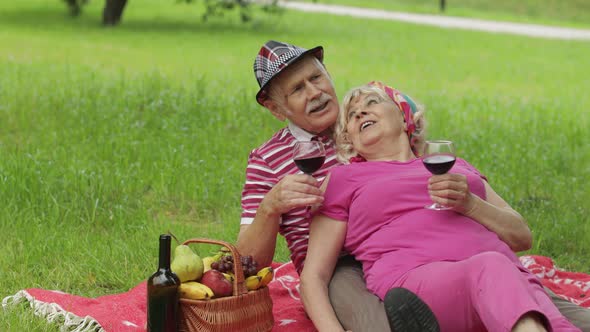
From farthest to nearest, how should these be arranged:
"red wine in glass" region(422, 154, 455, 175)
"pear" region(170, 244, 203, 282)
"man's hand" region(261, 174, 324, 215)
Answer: "pear" region(170, 244, 203, 282) → "man's hand" region(261, 174, 324, 215) → "red wine in glass" region(422, 154, 455, 175)

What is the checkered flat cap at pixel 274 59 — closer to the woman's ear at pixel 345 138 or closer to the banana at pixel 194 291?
the woman's ear at pixel 345 138

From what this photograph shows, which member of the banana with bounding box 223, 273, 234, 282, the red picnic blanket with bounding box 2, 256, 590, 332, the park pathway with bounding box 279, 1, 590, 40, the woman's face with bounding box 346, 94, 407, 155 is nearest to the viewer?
the banana with bounding box 223, 273, 234, 282

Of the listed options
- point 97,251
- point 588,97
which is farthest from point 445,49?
point 97,251

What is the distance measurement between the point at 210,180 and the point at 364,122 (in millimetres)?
3296

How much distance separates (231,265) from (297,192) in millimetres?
504

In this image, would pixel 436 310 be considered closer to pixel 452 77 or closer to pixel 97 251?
pixel 97 251

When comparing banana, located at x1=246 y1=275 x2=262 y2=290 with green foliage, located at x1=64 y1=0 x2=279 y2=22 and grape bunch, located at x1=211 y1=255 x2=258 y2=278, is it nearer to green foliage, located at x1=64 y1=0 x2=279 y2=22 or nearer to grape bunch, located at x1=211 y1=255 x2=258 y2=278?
grape bunch, located at x1=211 y1=255 x2=258 y2=278

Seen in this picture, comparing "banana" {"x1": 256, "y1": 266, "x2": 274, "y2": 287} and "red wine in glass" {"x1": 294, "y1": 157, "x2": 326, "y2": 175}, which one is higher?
"red wine in glass" {"x1": 294, "y1": 157, "x2": 326, "y2": 175}

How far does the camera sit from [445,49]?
65.9ft

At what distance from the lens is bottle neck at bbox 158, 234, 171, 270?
384 cm

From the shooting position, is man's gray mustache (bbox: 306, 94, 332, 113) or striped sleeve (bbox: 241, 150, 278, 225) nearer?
man's gray mustache (bbox: 306, 94, 332, 113)

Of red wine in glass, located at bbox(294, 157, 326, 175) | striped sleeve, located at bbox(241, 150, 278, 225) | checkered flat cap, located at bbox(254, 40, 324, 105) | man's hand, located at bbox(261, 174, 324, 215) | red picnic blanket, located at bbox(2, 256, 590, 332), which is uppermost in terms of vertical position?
checkered flat cap, located at bbox(254, 40, 324, 105)

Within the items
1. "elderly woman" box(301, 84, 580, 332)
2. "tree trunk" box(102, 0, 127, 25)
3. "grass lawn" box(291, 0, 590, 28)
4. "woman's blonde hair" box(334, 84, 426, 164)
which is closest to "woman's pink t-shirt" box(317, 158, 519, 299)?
"elderly woman" box(301, 84, 580, 332)

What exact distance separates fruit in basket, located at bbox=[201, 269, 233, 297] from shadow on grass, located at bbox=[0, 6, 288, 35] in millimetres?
17226
